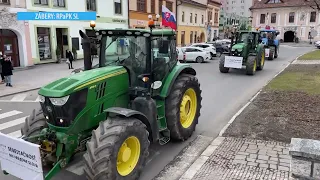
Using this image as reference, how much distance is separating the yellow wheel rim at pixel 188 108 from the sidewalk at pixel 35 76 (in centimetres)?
868

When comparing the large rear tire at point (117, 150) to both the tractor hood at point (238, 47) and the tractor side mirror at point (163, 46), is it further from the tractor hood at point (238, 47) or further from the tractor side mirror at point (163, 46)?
the tractor hood at point (238, 47)

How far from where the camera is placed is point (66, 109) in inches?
164

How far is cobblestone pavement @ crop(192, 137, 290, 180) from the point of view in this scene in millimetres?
4785

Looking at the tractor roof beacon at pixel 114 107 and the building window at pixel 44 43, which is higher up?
the building window at pixel 44 43

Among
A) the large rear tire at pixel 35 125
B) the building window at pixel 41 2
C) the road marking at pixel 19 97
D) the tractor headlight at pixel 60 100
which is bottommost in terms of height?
the road marking at pixel 19 97

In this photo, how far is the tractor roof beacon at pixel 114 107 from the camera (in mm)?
4129

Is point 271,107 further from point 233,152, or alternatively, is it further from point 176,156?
point 176,156

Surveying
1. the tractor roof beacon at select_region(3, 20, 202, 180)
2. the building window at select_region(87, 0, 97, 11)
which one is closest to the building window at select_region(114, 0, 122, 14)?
the building window at select_region(87, 0, 97, 11)

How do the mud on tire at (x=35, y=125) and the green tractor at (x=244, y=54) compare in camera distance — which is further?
Answer: the green tractor at (x=244, y=54)

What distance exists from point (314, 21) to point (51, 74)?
55.5 meters

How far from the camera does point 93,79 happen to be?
4508mm

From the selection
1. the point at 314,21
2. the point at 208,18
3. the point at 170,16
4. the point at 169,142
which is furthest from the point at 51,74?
the point at 314,21

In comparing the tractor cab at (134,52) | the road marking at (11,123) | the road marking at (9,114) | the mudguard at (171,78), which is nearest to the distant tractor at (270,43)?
the mudguard at (171,78)

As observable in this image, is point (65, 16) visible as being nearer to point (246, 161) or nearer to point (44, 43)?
point (44, 43)
